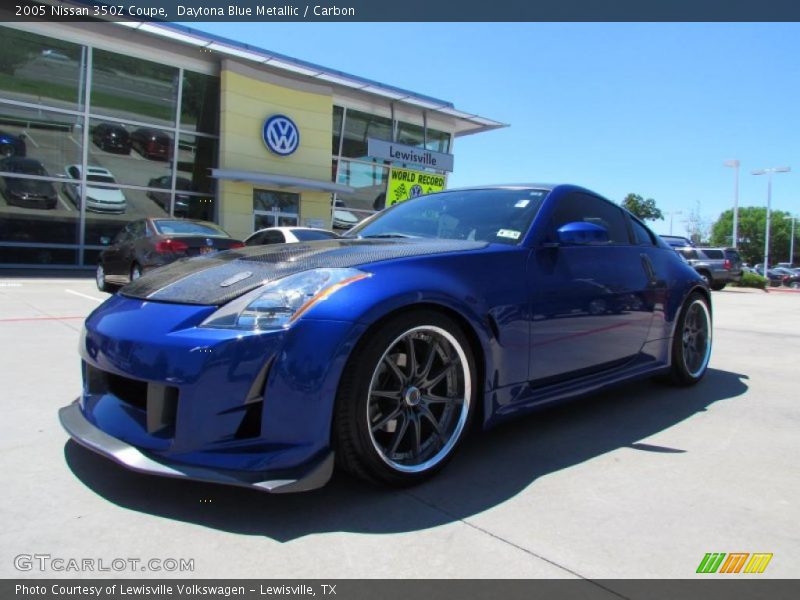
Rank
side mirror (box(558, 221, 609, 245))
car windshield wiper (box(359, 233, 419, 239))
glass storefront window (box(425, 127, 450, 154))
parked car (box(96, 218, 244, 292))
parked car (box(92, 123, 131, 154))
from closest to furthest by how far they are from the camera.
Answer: side mirror (box(558, 221, 609, 245)), car windshield wiper (box(359, 233, 419, 239)), parked car (box(96, 218, 244, 292)), parked car (box(92, 123, 131, 154)), glass storefront window (box(425, 127, 450, 154))

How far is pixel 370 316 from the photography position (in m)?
2.18

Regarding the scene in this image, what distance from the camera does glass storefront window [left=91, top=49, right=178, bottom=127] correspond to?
16.0 meters

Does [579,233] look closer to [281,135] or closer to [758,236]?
[281,135]

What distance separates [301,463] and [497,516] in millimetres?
772

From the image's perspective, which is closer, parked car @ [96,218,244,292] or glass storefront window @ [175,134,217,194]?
parked car @ [96,218,244,292]

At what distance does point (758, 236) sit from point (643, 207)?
31.2 metres

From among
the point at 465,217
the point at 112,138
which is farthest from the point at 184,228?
the point at 112,138

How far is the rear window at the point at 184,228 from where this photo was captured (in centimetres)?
888

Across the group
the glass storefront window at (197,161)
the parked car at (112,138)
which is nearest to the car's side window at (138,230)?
the parked car at (112,138)

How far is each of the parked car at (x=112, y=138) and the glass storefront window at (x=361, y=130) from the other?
7581 mm

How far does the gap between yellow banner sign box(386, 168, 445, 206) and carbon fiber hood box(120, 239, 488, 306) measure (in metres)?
16.9

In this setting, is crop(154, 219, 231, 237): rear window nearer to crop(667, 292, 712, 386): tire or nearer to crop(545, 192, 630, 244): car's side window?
crop(545, 192, 630, 244): car's side window

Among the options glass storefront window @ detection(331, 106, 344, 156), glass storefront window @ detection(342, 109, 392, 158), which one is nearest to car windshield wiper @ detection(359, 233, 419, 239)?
glass storefront window @ detection(331, 106, 344, 156)
